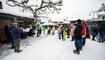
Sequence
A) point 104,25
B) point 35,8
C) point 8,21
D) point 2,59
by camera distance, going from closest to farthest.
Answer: point 2,59 → point 104,25 → point 8,21 → point 35,8

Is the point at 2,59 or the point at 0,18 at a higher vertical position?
the point at 0,18

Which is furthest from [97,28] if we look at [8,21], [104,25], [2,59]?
[8,21]

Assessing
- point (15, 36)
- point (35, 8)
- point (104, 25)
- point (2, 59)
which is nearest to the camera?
point (2, 59)

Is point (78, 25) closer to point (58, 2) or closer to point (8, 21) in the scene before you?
point (58, 2)

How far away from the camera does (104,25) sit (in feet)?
15.7


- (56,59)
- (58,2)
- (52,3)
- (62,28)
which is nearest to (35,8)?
(52,3)

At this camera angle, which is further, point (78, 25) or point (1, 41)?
point (1, 41)

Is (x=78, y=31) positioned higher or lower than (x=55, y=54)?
higher

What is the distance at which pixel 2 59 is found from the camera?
9.34 feet

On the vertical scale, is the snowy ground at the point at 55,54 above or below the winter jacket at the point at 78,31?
below

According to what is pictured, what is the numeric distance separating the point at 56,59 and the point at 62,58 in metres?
0.30

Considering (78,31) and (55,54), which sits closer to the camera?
(78,31)

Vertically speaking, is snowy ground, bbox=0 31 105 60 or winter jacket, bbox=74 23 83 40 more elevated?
winter jacket, bbox=74 23 83 40

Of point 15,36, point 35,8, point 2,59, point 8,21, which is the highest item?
point 35,8
